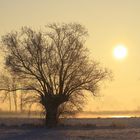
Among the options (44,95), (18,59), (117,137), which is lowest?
(117,137)

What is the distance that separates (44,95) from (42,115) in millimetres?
2615

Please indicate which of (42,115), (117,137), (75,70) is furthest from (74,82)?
(117,137)

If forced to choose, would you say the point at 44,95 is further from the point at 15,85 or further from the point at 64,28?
the point at 64,28

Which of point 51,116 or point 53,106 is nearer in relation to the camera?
point 53,106

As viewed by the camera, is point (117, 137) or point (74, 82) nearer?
point (117, 137)

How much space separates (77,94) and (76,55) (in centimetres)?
420

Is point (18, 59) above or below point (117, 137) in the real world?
above

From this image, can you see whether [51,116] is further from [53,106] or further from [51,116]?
[53,106]

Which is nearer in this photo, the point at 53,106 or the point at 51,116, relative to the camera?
the point at 53,106

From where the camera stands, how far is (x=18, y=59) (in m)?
60.8

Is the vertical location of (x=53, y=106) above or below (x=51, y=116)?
above

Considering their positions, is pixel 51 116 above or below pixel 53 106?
below

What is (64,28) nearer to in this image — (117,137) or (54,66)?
(54,66)

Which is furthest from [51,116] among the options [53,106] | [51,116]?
[53,106]
